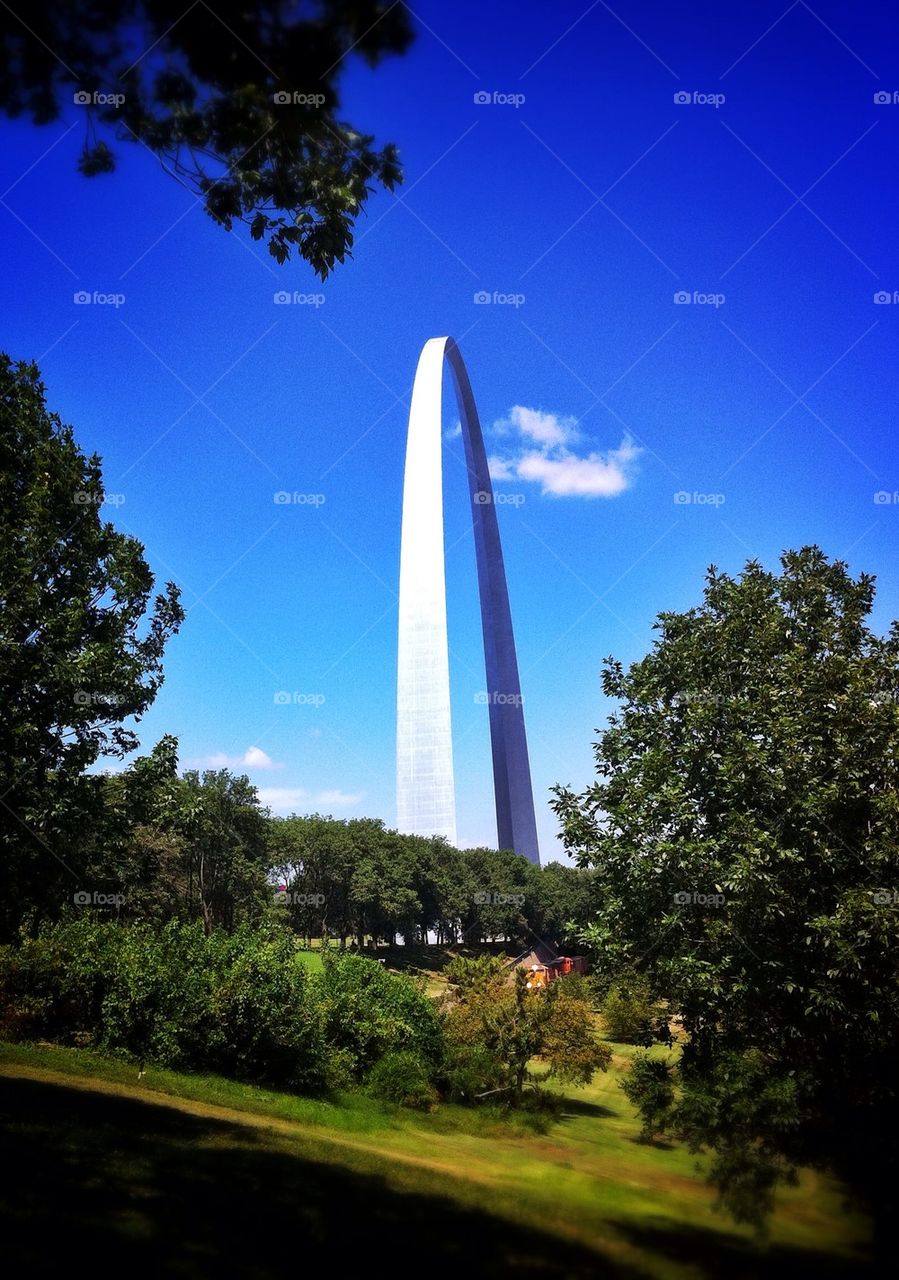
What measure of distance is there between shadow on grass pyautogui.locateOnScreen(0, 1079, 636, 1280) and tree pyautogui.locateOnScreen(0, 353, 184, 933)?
605 cm

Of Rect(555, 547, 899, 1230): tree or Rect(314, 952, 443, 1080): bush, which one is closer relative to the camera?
Rect(555, 547, 899, 1230): tree

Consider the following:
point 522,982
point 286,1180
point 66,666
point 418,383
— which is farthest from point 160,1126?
point 418,383

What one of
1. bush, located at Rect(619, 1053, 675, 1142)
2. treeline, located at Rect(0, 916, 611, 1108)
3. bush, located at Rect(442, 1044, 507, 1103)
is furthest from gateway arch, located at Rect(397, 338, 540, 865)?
bush, located at Rect(619, 1053, 675, 1142)

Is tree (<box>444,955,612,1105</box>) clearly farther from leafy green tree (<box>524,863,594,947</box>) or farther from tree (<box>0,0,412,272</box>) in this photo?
leafy green tree (<box>524,863,594,947</box>)

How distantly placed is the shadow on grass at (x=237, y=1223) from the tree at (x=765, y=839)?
5.12 metres

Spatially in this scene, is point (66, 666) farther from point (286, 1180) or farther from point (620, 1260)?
point (620, 1260)

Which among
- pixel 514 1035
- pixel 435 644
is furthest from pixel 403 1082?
pixel 435 644

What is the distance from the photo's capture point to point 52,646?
12.3m

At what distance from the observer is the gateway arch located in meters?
54.2

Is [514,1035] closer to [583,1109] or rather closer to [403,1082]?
[403,1082]

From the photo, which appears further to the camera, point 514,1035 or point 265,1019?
point 514,1035

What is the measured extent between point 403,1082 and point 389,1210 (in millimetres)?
16180

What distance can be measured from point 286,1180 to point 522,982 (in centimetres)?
1761

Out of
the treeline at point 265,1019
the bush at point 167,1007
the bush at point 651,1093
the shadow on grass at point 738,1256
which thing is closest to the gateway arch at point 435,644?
the treeline at point 265,1019
